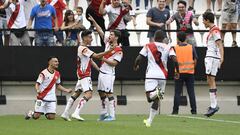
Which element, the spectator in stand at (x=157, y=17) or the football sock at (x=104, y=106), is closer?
the football sock at (x=104, y=106)

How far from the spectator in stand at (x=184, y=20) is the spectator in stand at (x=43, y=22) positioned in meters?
3.25

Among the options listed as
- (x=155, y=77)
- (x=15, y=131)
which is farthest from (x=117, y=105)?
(x=15, y=131)

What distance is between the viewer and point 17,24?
2492 centimetres

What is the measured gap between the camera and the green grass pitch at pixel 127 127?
16406 millimetres

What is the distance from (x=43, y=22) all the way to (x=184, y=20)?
3965 millimetres

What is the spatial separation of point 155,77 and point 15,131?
343cm

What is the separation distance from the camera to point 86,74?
2073 centimetres

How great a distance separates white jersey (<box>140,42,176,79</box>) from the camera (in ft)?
61.1

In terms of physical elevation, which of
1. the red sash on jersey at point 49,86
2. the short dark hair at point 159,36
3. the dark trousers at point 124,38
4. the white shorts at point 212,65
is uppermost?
the short dark hair at point 159,36

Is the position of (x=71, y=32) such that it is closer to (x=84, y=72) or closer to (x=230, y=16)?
(x=84, y=72)

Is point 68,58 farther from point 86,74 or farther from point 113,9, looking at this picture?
point 86,74

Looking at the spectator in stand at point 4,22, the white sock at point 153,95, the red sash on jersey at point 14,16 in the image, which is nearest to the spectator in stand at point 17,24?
the red sash on jersey at point 14,16

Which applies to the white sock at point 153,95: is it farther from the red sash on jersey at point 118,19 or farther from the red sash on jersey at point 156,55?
the red sash on jersey at point 118,19

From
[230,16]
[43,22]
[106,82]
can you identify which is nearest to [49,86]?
[106,82]
